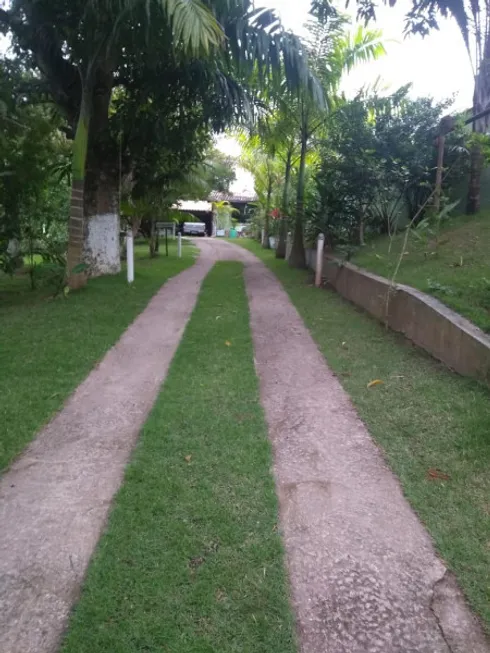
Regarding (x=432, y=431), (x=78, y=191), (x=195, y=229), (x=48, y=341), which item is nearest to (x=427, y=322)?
(x=432, y=431)

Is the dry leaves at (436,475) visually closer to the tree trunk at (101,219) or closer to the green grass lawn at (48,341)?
the green grass lawn at (48,341)

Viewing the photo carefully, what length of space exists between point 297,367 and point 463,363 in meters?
1.71

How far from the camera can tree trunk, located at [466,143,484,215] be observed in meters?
10.0

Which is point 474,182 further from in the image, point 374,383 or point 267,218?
point 267,218

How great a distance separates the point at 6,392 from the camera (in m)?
4.67

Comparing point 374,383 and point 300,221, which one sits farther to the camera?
point 300,221

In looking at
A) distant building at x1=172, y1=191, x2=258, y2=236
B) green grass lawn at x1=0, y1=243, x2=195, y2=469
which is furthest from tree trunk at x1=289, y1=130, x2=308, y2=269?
distant building at x1=172, y1=191, x2=258, y2=236

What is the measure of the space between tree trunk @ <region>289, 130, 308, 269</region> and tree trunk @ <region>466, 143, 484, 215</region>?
182 inches

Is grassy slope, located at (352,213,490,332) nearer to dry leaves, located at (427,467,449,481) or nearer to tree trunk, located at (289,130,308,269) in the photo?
dry leaves, located at (427,467,449,481)

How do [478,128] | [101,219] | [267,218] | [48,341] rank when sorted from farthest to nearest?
[267,218] < [101,219] < [478,128] < [48,341]

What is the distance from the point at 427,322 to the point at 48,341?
450cm

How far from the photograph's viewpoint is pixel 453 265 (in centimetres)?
795

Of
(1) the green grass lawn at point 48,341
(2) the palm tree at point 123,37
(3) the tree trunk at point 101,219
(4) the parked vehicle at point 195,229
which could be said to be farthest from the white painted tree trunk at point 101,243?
(4) the parked vehicle at point 195,229

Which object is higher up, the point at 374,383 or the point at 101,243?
the point at 101,243
